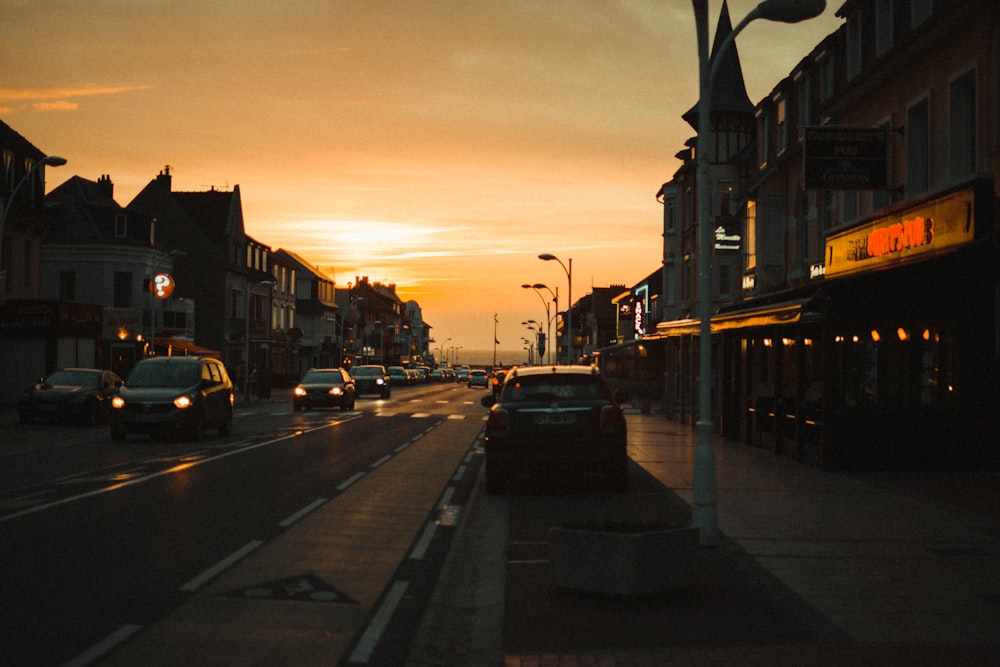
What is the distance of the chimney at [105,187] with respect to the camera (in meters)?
63.6

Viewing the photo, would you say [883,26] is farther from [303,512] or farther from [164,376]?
[164,376]

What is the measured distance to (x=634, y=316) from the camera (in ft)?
289

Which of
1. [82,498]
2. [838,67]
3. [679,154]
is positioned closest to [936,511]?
[82,498]

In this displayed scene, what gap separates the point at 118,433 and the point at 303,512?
1293cm

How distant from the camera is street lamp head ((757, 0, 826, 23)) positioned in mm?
10719

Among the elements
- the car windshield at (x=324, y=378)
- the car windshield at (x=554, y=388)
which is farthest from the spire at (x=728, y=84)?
the car windshield at (x=554, y=388)

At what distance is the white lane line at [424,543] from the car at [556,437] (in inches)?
105

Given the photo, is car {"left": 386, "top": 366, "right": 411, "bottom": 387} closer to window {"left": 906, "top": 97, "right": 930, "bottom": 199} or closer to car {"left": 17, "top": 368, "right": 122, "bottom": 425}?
car {"left": 17, "top": 368, "right": 122, "bottom": 425}

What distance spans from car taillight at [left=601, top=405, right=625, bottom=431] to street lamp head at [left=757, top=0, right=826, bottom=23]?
6178 millimetres

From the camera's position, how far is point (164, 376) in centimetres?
2583

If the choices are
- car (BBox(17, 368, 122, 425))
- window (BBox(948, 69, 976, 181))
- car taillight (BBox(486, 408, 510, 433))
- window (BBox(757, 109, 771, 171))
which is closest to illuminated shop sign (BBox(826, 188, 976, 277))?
window (BBox(948, 69, 976, 181))

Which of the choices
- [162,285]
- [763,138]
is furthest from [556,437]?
[162,285]

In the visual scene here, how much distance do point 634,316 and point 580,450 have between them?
73586 millimetres

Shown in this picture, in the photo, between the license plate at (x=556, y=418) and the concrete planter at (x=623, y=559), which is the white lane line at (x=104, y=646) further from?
the license plate at (x=556, y=418)
